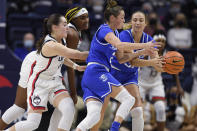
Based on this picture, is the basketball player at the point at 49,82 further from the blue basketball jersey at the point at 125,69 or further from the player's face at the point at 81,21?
the blue basketball jersey at the point at 125,69

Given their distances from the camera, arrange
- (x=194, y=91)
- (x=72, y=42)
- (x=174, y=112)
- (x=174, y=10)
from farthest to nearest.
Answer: (x=174, y=10) < (x=194, y=91) < (x=174, y=112) < (x=72, y=42)

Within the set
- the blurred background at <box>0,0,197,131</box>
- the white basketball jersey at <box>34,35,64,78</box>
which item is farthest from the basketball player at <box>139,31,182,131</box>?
the white basketball jersey at <box>34,35,64,78</box>

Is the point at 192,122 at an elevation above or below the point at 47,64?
below

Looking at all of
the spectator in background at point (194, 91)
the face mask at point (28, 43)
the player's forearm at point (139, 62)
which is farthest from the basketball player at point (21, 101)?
the spectator in background at point (194, 91)

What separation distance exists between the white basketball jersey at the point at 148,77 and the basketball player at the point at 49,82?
284 centimetres

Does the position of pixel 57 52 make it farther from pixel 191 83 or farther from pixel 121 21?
pixel 191 83

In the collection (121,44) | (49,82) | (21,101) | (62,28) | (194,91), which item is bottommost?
(194,91)

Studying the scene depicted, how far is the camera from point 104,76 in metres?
5.66

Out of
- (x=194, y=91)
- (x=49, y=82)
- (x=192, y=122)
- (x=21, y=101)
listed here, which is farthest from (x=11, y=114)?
(x=194, y=91)

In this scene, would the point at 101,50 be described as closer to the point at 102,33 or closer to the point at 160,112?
the point at 102,33

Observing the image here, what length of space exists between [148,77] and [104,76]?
2.82 m

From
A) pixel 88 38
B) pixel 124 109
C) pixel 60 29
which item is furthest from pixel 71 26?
pixel 88 38

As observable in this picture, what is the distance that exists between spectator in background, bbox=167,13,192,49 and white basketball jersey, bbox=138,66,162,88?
3.42m

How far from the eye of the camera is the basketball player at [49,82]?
556cm
